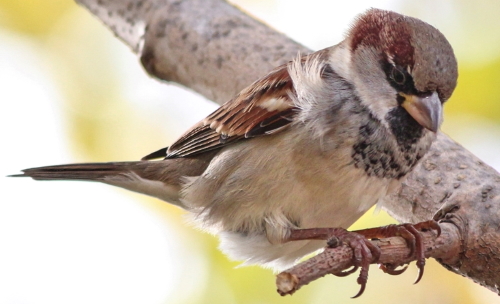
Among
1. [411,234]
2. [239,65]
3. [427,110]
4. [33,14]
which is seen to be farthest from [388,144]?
[33,14]

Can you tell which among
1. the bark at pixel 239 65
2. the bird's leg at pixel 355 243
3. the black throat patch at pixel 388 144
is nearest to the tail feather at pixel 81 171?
the bark at pixel 239 65

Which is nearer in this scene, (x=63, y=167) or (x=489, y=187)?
(x=489, y=187)

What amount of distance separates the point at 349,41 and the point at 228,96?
0.79 metres

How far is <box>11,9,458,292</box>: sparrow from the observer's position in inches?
78.6

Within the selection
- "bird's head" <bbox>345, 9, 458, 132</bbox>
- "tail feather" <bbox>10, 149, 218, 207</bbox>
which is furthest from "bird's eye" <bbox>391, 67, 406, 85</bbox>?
"tail feather" <bbox>10, 149, 218, 207</bbox>

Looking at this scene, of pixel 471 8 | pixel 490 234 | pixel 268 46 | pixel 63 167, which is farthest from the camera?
pixel 471 8

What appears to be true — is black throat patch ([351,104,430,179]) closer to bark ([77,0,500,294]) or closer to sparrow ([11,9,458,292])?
sparrow ([11,9,458,292])

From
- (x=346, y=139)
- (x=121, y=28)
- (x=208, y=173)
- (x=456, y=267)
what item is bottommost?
(x=456, y=267)

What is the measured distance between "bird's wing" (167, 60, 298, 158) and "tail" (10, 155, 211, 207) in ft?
0.18

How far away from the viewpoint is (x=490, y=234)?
198 centimetres

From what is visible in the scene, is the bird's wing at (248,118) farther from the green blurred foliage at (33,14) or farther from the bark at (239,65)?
the green blurred foliage at (33,14)

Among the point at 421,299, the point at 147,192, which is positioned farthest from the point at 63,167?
the point at 421,299

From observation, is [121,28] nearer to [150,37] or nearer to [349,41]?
[150,37]

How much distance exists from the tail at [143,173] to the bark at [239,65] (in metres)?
0.52
